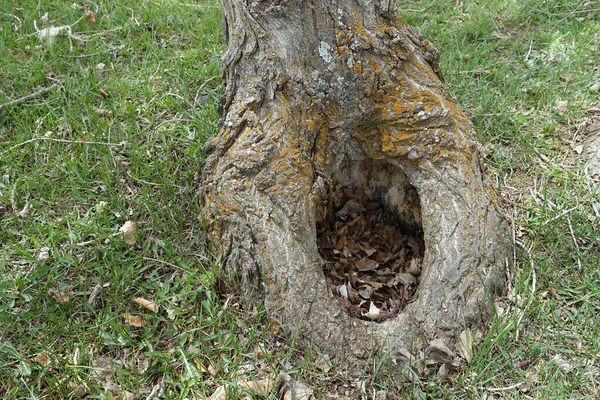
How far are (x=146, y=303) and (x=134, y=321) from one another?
0.34ft

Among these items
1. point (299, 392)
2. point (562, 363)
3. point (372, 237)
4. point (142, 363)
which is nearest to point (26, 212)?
point (142, 363)

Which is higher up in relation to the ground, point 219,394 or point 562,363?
point 562,363

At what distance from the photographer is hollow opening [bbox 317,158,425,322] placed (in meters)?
2.90

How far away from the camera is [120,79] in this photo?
3.89 m

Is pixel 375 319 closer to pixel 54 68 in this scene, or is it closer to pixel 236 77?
pixel 236 77

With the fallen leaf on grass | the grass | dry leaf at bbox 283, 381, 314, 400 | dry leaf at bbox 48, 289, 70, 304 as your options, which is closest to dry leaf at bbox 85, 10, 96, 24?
the grass

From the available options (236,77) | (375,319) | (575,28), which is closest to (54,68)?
(236,77)

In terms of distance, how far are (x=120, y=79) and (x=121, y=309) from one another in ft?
6.42

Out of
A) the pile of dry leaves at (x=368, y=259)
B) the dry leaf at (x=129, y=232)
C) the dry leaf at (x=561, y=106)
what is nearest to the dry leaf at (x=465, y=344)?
the pile of dry leaves at (x=368, y=259)

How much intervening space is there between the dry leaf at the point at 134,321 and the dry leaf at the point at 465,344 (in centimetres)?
152

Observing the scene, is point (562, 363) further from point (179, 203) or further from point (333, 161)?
point (179, 203)

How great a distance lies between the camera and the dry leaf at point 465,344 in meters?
2.44

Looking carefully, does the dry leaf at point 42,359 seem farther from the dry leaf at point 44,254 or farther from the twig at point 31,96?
the twig at point 31,96

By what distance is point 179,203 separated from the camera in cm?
312
